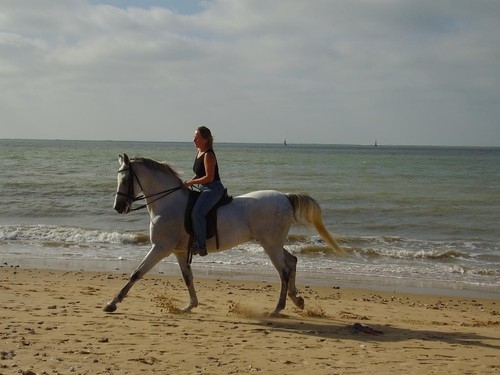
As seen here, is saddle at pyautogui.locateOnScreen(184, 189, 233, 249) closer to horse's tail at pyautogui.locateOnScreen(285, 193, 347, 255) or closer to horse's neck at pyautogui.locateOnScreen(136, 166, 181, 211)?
horse's neck at pyautogui.locateOnScreen(136, 166, 181, 211)

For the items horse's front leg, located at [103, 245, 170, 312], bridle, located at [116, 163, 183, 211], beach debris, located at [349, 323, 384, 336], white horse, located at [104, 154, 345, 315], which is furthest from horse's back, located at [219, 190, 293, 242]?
beach debris, located at [349, 323, 384, 336]

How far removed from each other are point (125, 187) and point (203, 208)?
1104mm

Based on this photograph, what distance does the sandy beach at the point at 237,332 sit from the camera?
667 cm

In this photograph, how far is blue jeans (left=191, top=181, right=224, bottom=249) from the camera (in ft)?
30.1

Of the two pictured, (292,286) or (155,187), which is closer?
(155,187)

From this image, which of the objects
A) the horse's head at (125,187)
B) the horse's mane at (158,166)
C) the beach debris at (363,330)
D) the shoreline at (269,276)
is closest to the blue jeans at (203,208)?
the horse's mane at (158,166)

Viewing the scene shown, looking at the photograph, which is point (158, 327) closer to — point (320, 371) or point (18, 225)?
point (320, 371)

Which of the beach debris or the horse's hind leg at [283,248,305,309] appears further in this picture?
the horse's hind leg at [283,248,305,309]

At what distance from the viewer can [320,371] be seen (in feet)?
21.4

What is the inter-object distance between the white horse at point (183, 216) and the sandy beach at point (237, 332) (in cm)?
64

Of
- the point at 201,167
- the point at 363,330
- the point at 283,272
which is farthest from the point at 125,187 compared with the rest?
the point at 363,330

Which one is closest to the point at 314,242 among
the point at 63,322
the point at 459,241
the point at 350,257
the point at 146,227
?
the point at 350,257

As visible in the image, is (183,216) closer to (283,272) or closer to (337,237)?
(283,272)

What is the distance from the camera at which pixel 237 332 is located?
26.9 feet
